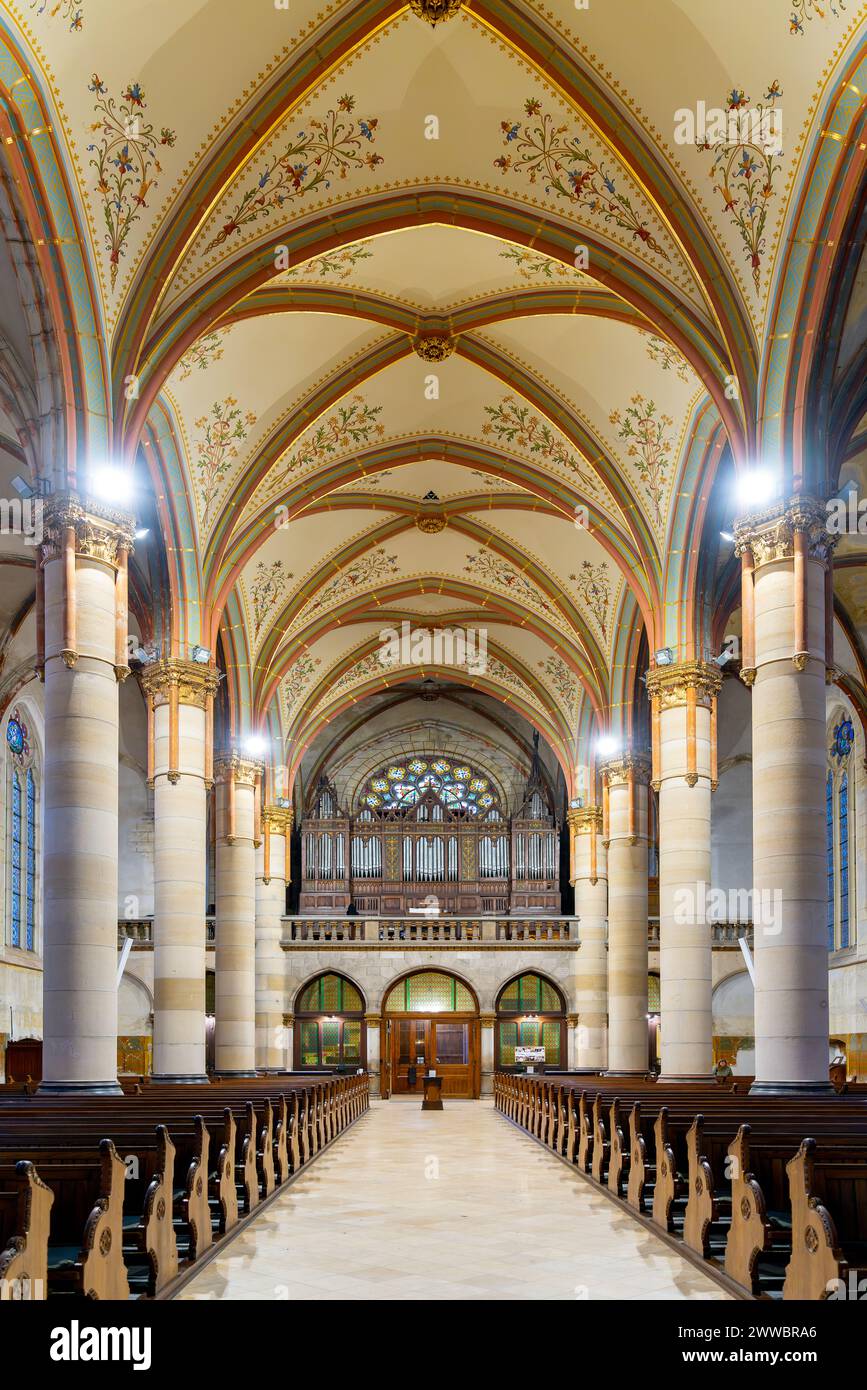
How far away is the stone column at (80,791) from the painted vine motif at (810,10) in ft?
26.8

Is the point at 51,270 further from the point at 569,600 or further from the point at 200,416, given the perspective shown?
the point at 569,600

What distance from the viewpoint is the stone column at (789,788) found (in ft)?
43.2

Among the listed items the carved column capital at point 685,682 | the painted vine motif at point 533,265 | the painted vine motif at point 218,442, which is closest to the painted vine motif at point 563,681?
the carved column capital at point 685,682

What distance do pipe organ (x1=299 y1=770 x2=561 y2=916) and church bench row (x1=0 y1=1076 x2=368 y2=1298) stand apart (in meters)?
26.9

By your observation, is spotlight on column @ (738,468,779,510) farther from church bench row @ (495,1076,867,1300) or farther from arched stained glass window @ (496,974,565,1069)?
arched stained glass window @ (496,974,565,1069)

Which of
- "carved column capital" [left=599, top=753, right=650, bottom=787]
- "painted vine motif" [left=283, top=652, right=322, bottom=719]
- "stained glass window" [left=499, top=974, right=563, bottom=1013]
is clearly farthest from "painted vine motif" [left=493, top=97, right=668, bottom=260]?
"stained glass window" [left=499, top=974, right=563, bottom=1013]

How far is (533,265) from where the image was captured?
17.4 m

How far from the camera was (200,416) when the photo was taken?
19.1 m

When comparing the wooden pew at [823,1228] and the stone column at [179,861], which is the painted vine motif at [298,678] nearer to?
the stone column at [179,861]

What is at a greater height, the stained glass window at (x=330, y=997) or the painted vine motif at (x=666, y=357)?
the painted vine motif at (x=666, y=357)

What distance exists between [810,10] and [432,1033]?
28.7 m

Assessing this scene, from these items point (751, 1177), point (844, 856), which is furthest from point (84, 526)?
point (844, 856)

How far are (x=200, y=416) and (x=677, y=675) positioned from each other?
781cm
